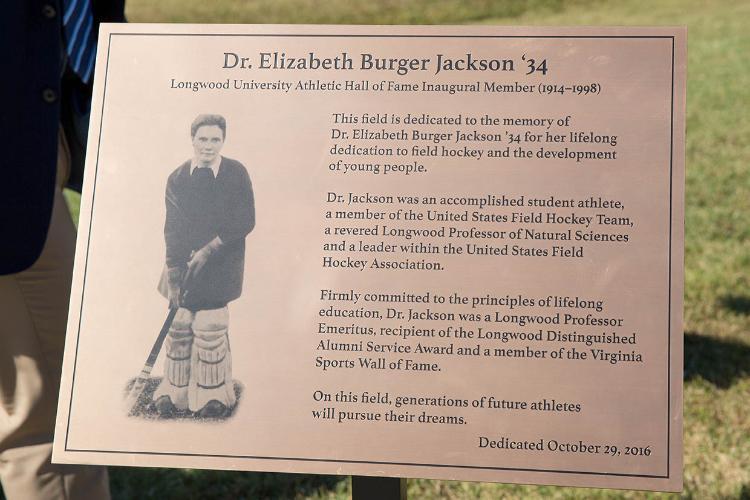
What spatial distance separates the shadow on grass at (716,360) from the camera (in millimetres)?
3229

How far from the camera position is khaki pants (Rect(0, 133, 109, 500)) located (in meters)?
1.96

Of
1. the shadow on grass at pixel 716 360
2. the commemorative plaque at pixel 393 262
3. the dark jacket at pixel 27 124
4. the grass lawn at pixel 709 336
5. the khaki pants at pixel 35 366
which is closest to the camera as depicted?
the commemorative plaque at pixel 393 262

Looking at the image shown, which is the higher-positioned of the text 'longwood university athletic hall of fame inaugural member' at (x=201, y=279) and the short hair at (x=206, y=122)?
the short hair at (x=206, y=122)

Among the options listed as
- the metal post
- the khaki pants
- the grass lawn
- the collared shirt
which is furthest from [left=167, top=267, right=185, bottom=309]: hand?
the grass lawn

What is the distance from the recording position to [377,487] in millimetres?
1609

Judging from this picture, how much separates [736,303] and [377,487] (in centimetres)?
Answer: 283

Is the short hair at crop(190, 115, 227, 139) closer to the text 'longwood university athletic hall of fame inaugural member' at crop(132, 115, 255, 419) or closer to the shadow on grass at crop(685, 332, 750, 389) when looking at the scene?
the text 'longwood university athletic hall of fame inaugural member' at crop(132, 115, 255, 419)

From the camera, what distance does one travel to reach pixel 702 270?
4176 millimetres

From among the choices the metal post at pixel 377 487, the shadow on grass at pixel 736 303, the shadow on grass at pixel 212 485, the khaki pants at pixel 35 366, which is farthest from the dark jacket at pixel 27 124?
the shadow on grass at pixel 736 303

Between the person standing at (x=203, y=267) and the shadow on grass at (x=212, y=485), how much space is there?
129 centimetres

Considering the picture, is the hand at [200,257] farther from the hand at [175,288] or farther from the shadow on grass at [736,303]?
the shadow on grass at [736,303]

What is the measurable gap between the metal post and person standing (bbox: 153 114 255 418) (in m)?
0.33

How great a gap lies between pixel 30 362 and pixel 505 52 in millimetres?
1341

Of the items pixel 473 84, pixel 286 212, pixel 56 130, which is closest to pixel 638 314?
pixel 473 84
